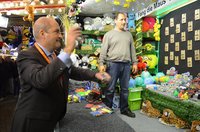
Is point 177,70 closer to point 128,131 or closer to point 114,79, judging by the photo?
point 114,79

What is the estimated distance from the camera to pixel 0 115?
11.6ft

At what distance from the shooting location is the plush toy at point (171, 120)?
2.85 metres

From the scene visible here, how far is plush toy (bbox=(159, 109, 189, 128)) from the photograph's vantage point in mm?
2854

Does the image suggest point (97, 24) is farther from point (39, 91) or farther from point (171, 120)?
point (39, 91)

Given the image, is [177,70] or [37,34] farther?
[177,70]

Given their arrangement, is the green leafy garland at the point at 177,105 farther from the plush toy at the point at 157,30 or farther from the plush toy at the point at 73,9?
the plush toy at the point at 73,9

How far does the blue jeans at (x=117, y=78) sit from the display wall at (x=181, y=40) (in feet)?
4.02

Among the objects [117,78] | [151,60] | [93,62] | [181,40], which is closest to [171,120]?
[117,78]

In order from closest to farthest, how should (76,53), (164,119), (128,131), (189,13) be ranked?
(128,131) < (164,119) < (189,13) < (76,53)

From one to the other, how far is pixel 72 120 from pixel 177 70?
258 centimetres

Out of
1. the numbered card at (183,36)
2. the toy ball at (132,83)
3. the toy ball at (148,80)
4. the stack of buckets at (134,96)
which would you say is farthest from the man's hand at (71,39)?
the numbered card at (183,36)

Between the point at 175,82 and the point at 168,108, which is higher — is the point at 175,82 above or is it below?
above

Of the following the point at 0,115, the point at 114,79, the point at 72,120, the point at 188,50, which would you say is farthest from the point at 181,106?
the point at 0,115

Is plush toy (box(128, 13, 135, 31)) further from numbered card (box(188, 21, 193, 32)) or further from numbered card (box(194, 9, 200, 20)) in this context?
numbered card (box(194, 9, 200, 20))
